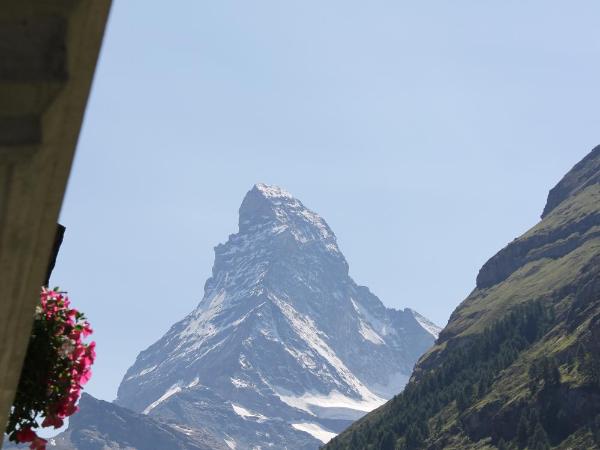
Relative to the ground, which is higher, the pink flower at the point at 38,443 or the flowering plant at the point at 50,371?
the flowering plant at the point at 50,371

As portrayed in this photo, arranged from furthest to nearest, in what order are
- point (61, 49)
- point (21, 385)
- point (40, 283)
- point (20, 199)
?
point (21, 385) < point (40, 283) < point (20, 199) < point (61, 49)

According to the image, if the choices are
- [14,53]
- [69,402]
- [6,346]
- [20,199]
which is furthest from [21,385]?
[14,53]

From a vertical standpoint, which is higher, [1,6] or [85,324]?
[85,324]

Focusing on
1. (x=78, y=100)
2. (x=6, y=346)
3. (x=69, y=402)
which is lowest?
(x=6, y=346)

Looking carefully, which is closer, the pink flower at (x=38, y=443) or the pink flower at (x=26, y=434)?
the pink flower at (x=26, y=434)

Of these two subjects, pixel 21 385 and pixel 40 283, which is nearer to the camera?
pixel 40 283

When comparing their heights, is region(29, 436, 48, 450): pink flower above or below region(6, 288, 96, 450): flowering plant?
below

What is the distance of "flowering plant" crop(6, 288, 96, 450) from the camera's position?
1206 cm

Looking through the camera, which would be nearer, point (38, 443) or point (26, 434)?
point (26, 434)

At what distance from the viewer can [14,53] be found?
571 cm

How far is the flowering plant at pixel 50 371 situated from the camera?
12.1 meters

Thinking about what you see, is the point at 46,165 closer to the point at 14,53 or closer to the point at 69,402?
the point at 14,53

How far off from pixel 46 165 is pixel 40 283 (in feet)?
3.33

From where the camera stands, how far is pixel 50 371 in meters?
12.2
